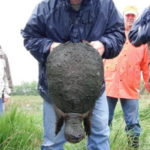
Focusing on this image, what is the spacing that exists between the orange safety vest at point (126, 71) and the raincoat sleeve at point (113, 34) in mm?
2357

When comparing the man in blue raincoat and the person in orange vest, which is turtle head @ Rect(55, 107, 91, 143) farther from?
the person in orange vest

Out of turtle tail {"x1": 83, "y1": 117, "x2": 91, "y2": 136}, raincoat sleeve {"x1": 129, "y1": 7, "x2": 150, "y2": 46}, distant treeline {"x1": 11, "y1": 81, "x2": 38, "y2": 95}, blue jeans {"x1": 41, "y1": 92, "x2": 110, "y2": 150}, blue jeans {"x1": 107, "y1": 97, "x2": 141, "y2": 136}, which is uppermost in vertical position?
raincoat sleeve {"x1": 129, "y1": 7, "x2": 150, "y2": 46}

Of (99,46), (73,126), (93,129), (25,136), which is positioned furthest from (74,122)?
(25,136)

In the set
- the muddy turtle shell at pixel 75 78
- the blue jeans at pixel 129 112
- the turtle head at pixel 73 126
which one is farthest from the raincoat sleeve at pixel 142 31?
the blue jeans at pixel 129 112

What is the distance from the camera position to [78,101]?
2.89 meters

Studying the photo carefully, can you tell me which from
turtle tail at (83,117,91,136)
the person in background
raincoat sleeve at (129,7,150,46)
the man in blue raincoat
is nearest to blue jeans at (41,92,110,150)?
the man in blue raincoat

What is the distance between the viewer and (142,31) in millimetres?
3963

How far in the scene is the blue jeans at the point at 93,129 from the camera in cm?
391

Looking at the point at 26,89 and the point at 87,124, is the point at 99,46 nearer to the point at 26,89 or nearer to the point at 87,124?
the point at 87,124

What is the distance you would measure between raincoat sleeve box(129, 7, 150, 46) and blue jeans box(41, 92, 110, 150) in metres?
0.52

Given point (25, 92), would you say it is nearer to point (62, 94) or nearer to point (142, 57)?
point (142, 57)

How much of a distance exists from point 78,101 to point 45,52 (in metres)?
0.70

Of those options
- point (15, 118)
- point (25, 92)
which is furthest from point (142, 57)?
point (25, 92)

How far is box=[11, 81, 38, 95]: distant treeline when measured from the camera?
1373 cm
